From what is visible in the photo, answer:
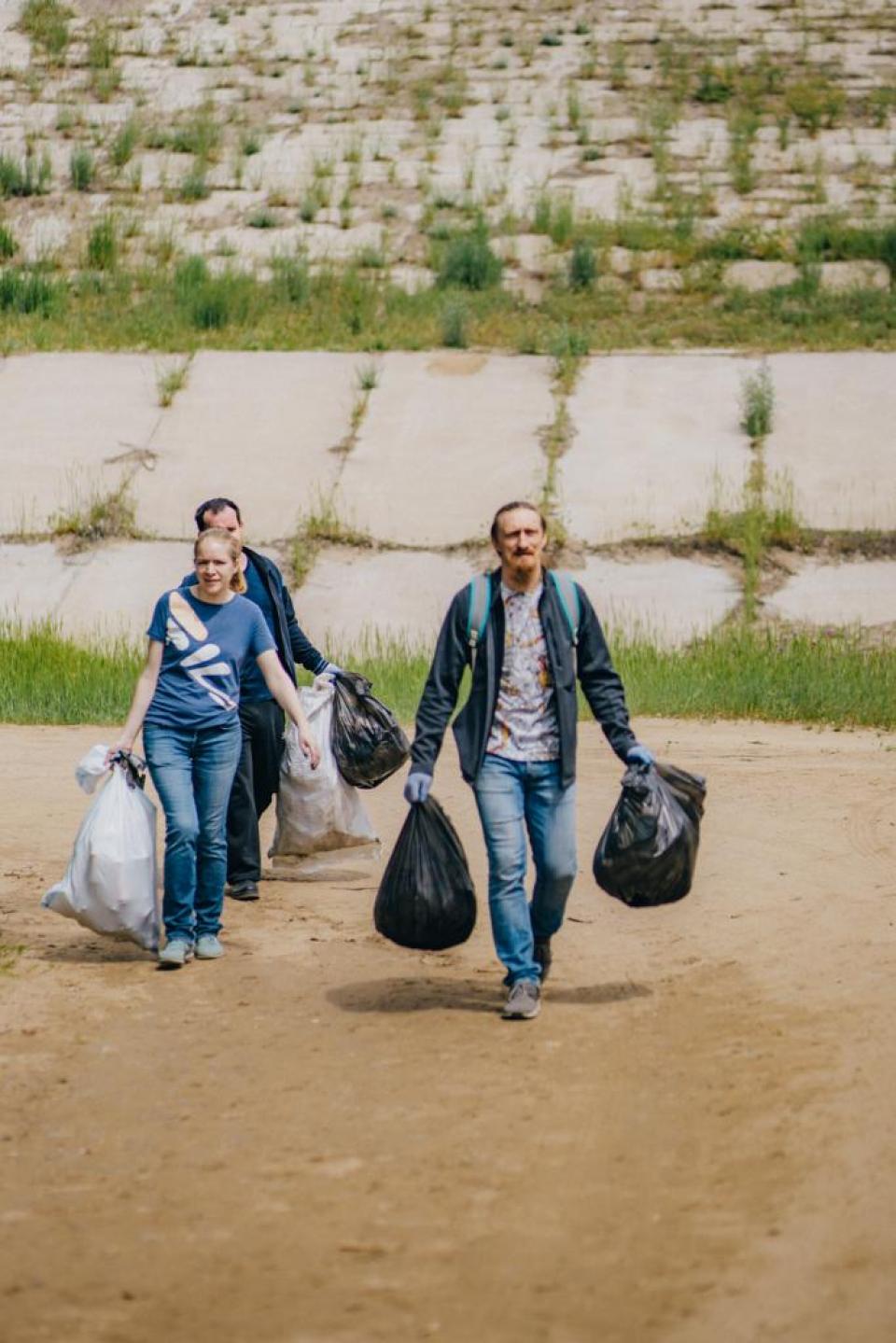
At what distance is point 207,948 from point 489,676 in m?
1.85

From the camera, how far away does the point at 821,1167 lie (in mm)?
5398

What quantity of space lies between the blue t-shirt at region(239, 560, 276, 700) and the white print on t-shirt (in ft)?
2.87

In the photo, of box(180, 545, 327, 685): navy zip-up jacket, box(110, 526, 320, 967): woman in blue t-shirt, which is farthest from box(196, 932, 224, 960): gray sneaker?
box(180, 545, 327, 685): navy zip-up jacket

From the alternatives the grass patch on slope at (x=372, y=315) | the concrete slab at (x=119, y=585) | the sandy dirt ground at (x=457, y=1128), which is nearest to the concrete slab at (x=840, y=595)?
the grass patch on slope at (x=372, y=315)

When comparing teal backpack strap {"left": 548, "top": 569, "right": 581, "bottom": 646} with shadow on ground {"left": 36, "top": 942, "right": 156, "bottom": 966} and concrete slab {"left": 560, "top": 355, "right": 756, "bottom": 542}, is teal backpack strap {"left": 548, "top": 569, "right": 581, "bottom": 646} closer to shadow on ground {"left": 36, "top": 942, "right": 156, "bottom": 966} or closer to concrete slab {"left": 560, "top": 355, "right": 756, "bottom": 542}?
shadow on ground {"left": 36, "top": 942, "right": 156, "bottom": 966}

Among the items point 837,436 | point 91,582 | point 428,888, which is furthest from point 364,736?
point 837,436

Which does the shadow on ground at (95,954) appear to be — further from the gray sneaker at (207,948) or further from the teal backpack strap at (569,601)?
the teal backpack strap at (569,601)

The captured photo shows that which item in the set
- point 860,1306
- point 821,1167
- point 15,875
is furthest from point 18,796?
point 860,1306

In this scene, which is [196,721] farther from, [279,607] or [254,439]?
[254,439]

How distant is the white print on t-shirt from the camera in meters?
7.69

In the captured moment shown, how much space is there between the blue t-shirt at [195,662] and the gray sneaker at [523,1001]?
159 cm

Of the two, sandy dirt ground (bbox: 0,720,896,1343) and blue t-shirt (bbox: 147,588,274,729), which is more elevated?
blue t-shirt (bbox: 147,588,274,729)

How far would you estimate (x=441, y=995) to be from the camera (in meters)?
7.44

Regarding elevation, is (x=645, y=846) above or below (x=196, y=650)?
below
